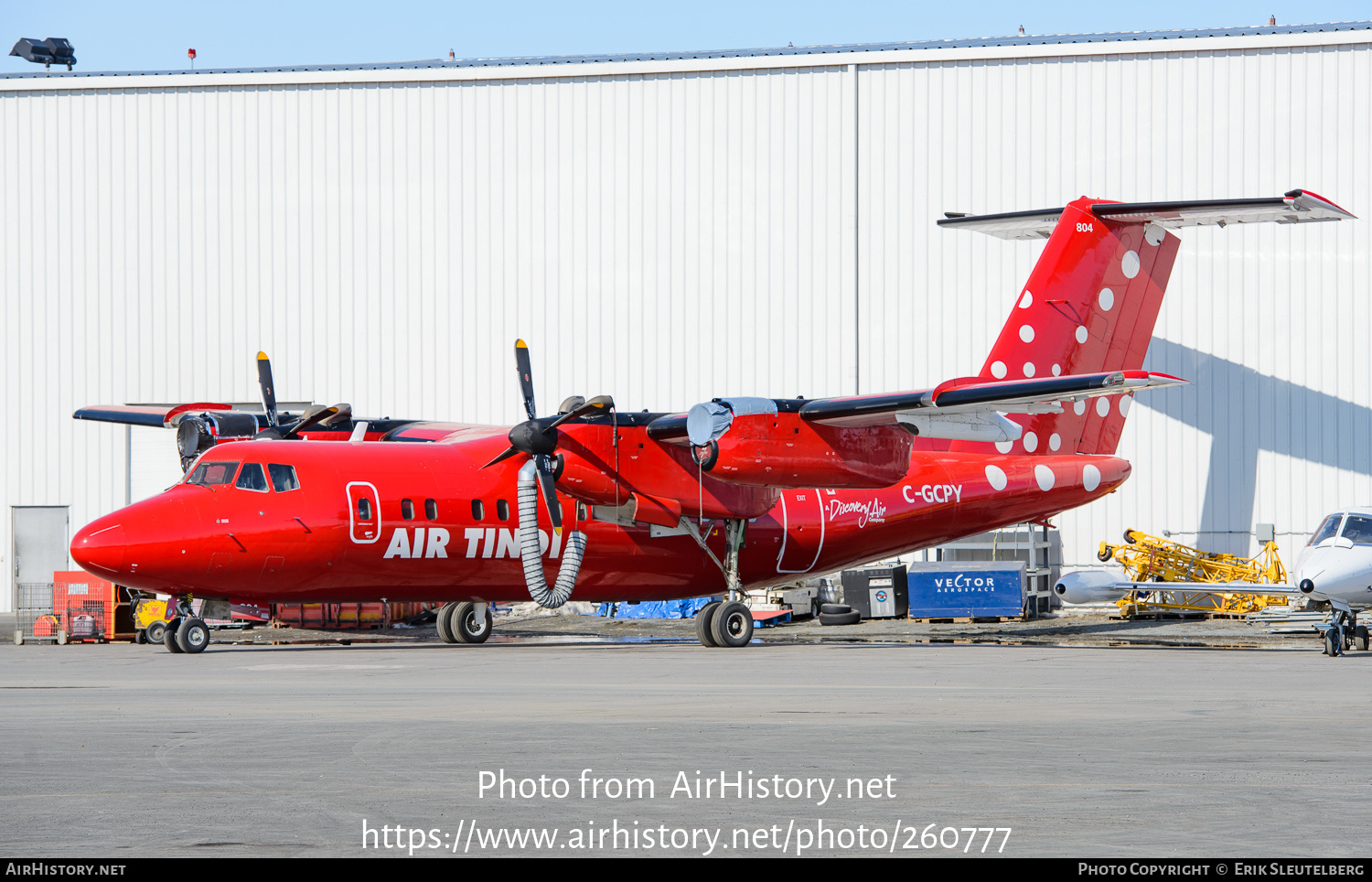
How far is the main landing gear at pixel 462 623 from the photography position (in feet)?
71.3

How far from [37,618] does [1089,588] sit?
17669mm

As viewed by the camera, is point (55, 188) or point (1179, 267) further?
point (55, 188)

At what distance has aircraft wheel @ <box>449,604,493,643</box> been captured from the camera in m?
21.7

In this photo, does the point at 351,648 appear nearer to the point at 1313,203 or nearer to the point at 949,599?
the point at 949,599

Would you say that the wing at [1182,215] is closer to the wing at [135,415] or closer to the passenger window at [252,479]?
the passenger window at [252,479]

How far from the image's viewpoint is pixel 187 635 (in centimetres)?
1875

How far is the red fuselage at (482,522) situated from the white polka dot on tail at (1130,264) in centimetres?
322

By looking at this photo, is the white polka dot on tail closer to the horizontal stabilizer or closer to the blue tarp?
the horizontal stabilizer

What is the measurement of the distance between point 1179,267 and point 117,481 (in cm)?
2337

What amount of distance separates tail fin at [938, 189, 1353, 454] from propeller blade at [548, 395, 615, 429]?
673 cm

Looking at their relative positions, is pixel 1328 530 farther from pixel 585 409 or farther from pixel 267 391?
pixel 267 391

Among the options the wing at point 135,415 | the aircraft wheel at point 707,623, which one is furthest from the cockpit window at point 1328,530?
the wing at point 135,415

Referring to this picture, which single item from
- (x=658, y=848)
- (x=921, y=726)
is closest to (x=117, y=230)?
(x=921, y=726)

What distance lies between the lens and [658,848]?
5945mm
